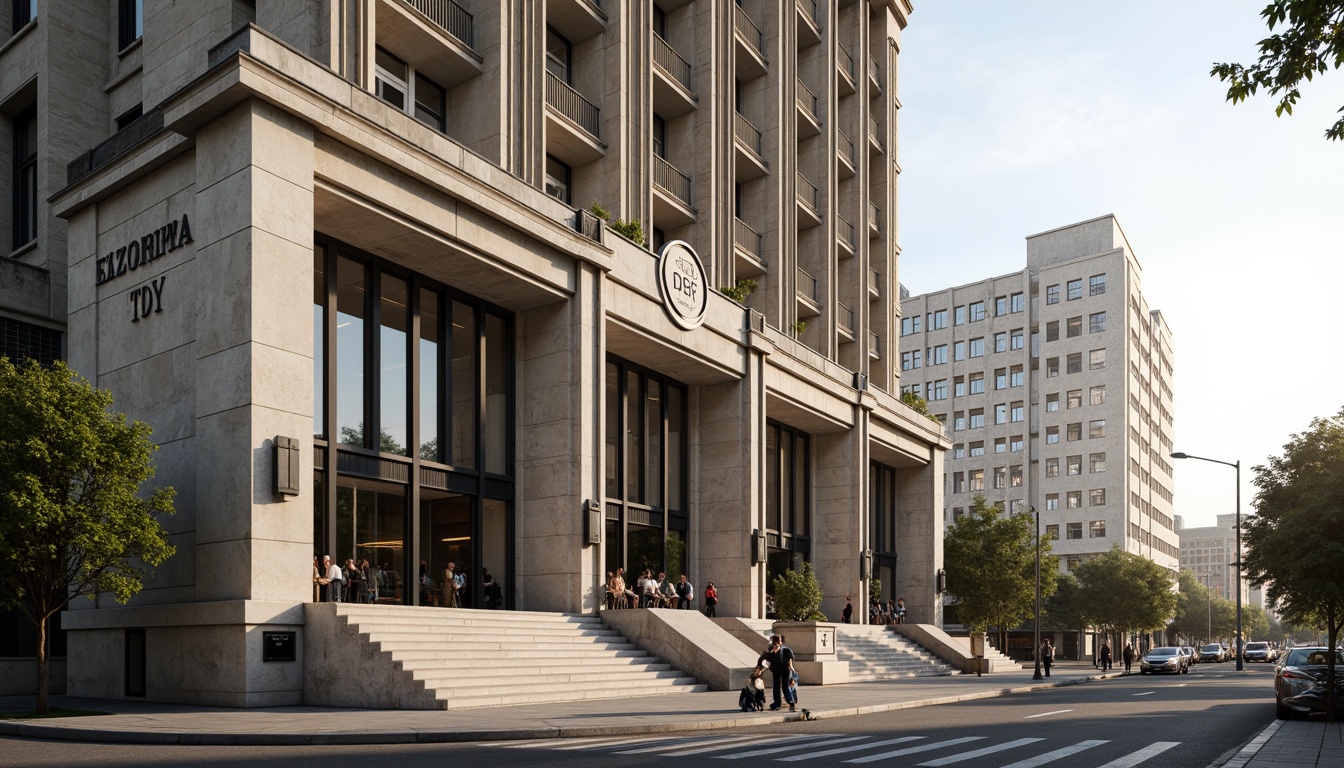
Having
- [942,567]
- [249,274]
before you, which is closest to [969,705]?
[249,274]

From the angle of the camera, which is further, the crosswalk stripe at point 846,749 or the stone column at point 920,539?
the stone column at point 920,539

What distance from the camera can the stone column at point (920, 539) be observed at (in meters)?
53.9

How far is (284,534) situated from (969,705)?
1651cm

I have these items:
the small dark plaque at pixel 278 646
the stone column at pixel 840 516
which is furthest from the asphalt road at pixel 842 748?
the stone column at pixel 840 516

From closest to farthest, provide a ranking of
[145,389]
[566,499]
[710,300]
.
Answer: [145,389] → [566,499] → [710,300]

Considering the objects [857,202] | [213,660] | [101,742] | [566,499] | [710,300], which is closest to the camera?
Answer: [101,742]

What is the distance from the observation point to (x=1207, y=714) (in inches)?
953

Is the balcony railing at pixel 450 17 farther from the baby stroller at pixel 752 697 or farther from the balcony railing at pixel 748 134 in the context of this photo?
the baby stroller at pixel 752 697

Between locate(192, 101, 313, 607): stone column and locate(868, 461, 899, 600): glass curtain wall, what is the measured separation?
116 feet

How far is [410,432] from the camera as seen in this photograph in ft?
89.4

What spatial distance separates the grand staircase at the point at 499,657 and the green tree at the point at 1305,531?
13.1 meters

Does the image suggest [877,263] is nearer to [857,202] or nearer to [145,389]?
[857,202]

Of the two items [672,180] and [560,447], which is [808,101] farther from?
[560,447]

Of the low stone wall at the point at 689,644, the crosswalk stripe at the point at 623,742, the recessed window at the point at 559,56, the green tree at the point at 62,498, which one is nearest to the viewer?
the crosswalk stripe at the point at 623,742
